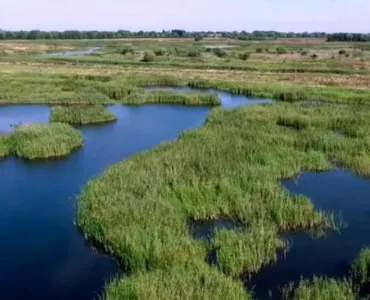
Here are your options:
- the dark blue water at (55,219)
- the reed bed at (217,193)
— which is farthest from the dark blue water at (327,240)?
the dark blue water at (55,219)

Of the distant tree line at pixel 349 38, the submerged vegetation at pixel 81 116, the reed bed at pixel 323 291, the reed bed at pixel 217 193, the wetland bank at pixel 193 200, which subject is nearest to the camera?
the reed bed at pixel 323 291

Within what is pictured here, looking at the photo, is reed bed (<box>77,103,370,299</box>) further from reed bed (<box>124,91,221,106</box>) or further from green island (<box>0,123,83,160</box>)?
reed bed (<box>124,91,221,106</box>)

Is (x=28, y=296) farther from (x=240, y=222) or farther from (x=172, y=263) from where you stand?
(x=240, y=222)

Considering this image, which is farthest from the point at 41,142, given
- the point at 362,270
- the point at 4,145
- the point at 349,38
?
the point at 349,38

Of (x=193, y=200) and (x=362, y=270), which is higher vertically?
(x=193, y=200)

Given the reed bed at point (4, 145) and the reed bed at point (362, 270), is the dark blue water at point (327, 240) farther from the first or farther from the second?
the reed bed at point (4, 145)

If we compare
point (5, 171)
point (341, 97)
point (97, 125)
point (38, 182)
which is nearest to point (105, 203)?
point (38, 182)

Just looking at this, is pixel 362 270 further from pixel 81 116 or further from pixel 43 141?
pixel 81 116
